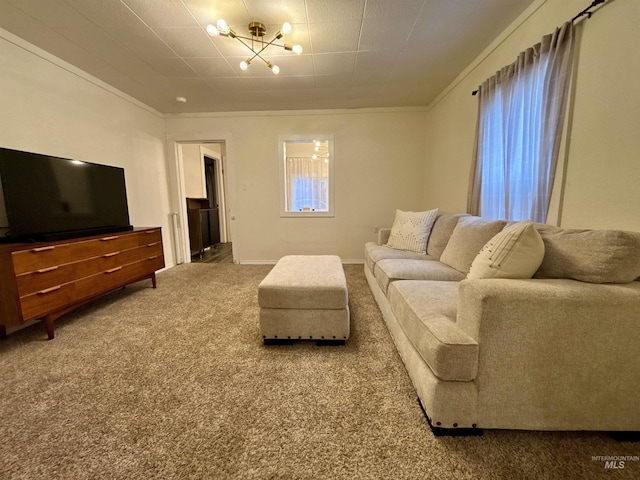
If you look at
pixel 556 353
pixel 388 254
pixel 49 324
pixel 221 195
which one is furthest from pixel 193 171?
pixel 556 353

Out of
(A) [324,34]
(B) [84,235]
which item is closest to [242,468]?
(B) [84,235]

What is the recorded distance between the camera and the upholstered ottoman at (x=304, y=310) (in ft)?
5.74

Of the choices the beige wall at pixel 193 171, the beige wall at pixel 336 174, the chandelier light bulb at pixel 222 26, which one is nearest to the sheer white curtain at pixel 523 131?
the beige wall at pixel 336 174

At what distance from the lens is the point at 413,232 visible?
9.25 feet

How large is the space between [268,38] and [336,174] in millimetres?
2178

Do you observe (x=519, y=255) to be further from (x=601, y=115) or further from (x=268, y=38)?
(x=268, y=38)

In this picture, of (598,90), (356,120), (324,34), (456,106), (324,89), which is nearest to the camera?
(598,90)

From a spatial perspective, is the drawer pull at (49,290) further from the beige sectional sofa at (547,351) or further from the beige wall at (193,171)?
the beige wall at (193,171)

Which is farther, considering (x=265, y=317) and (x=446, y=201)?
(x=446, y=201)

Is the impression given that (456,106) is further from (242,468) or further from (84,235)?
(84,235)

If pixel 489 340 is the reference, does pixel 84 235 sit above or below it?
above

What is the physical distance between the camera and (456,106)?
3061 millimetres

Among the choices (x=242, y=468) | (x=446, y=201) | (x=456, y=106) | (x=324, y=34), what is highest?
(x=324, y=34)

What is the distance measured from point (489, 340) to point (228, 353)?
158 centimetres
